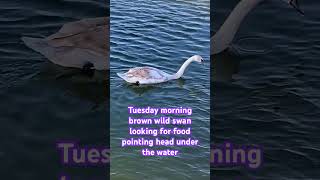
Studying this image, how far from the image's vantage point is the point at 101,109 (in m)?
19.2

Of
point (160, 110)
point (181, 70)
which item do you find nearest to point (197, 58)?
point (181, 70)

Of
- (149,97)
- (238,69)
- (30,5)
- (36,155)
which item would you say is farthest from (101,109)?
(30,5)

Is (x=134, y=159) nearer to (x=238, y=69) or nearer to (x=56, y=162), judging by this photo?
(x=56, y=162)

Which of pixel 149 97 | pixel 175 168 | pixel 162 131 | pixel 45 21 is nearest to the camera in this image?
pixel 175 168

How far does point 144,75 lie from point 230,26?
4.43m

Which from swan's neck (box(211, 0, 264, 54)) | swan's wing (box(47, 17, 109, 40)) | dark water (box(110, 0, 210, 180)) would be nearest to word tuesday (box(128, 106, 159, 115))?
dark water (box(110, 0, 210, 180))

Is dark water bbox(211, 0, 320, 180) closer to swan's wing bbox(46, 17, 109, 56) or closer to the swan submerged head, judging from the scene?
the swan submerged head

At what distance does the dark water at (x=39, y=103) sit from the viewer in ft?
55.7

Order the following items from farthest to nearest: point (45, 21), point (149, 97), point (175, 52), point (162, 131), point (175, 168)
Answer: point (45, 21) < point (175, 52) < point (149, 97) < point (162, 131) < point (175, 168)

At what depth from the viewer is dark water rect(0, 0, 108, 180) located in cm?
1698

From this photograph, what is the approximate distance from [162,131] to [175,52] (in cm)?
318

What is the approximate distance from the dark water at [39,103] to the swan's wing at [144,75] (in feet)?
3.35

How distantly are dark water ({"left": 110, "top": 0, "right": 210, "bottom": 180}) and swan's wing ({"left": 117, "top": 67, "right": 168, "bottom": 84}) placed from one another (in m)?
0.25

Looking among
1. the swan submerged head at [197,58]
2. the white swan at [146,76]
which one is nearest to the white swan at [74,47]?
the white swan at [146,76]
